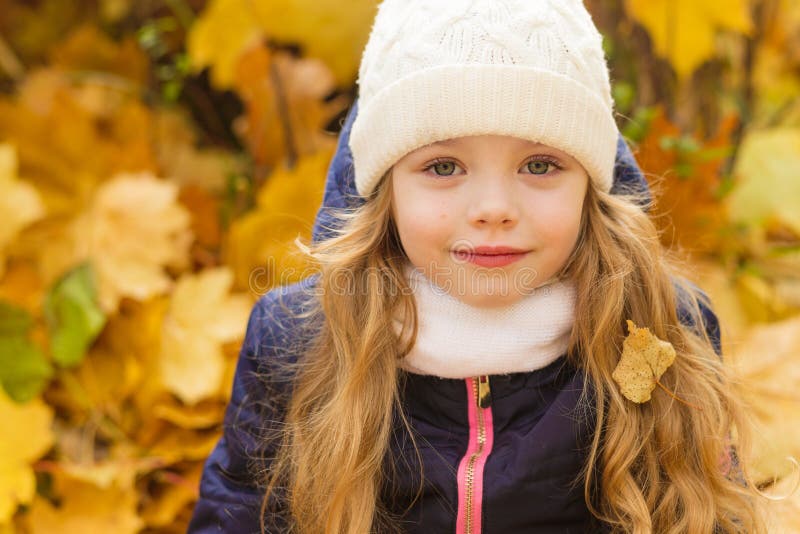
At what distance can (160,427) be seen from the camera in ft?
6.59

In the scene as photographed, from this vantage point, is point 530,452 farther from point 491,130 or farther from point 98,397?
point 98,397

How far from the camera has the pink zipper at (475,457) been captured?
1.44m

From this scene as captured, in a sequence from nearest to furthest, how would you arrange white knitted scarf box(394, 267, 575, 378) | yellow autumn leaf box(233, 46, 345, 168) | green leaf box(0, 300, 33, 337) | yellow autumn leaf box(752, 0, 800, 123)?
white knitted scarf box(394, 267, 575, 378), green leaf box(0, 300, 33, 337), yellow autumn leaf box(233, 46, 345, 168), yellow autumn leaf box(752, 0, 800, 123)

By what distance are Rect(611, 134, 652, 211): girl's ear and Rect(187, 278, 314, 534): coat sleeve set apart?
59cm

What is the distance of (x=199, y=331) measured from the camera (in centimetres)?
203

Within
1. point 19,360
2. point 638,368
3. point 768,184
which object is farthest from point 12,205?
point 768,184

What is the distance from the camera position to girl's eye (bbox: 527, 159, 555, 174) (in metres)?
1.39

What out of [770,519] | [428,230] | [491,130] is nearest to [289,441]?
[428,230]

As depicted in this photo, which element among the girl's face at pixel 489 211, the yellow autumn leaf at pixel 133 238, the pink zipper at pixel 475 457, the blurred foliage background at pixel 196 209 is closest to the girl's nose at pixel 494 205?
the girl's face at pixel 489 211

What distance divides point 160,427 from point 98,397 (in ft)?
0.67

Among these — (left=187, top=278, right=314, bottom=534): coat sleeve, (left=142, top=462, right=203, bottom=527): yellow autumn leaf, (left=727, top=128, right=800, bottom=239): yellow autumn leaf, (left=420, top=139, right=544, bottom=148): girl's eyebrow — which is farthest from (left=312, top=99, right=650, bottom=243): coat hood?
(left=727, top=128, right=800, bottom=239): yellow autumn leaf

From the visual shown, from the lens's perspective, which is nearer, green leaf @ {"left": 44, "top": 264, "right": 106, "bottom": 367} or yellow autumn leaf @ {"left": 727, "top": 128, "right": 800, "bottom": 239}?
green leaf @ {"left": 44, "top": 264, "right": 106, "bottom": 367}

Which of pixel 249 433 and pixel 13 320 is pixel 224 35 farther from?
pixel 249 433

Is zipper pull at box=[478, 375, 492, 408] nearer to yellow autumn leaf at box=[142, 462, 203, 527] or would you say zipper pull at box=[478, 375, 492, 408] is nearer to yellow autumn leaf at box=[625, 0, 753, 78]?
yellow autumn leaf at box=[142, 462, 203, 527]
